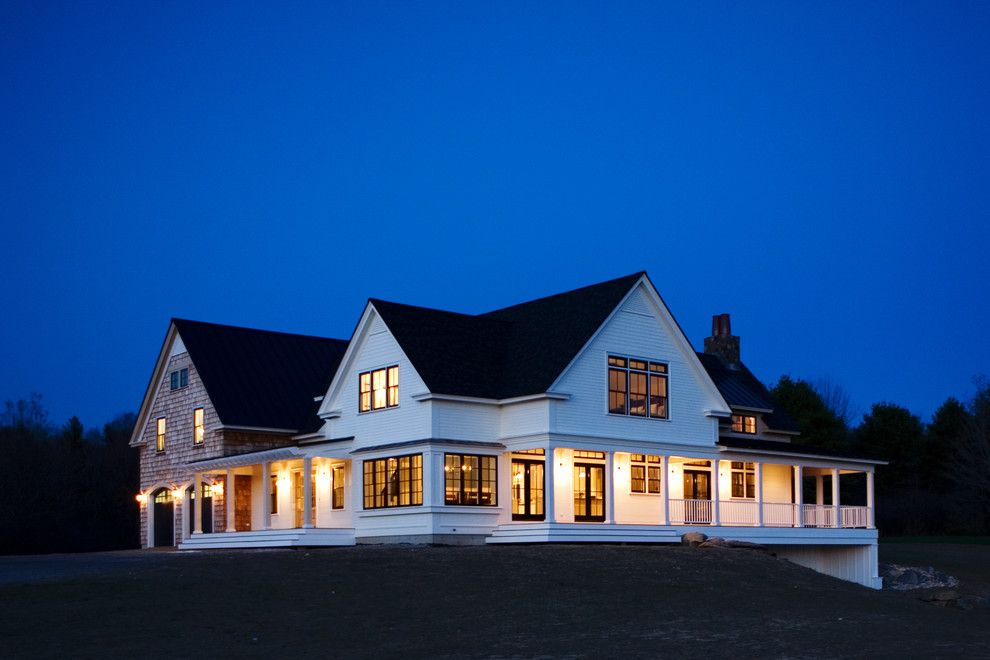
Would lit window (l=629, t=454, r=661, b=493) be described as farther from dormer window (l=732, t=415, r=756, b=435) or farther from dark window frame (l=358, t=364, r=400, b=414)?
dark window frame (l=358, t=364, r=400, b=414)

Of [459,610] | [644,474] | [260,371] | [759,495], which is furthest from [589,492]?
[459,610]

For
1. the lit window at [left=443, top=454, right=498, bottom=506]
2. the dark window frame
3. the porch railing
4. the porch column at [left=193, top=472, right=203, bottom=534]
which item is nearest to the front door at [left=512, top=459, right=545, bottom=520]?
the lit window at [left=443, top=454, right=498, bottom=506]

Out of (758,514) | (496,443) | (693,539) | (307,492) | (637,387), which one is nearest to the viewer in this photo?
(496,443)

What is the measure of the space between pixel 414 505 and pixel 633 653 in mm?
16865

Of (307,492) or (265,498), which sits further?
(265,498)

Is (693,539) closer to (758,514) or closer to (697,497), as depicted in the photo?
(758,514)

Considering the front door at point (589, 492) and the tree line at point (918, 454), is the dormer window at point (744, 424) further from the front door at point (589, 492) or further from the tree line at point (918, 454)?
the tree line at point (918, 454)

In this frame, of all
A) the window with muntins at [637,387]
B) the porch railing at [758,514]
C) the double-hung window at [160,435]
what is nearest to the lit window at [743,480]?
the porch railing at [758,514]

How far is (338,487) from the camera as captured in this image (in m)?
38.5

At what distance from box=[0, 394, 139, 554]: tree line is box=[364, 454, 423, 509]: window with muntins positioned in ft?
89.8

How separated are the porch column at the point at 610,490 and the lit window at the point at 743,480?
739 cm

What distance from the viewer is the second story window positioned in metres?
36.4

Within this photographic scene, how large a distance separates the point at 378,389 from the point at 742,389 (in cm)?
1521

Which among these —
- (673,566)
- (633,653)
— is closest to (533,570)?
(673,566)
